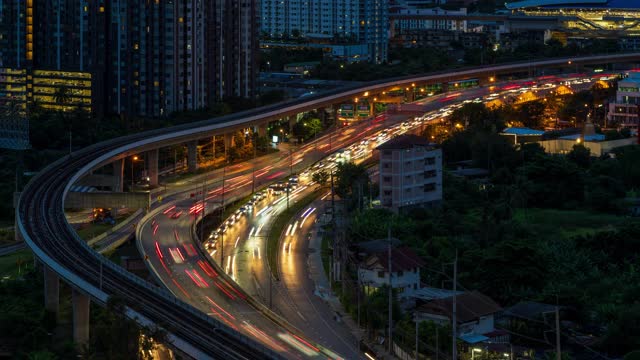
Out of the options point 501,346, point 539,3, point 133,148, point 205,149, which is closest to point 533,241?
point 501,346

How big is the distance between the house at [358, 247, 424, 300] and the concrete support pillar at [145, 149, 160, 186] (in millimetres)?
17281

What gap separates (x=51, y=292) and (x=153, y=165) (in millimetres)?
16146

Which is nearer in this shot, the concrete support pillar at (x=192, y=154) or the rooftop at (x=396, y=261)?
the rooftop at (x=396, y=261)

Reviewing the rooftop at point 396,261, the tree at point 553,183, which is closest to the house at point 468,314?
the rooftop at point 396,261

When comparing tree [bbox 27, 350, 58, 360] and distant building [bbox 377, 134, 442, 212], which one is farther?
distant building [bbox 377, 134, 442, 212]

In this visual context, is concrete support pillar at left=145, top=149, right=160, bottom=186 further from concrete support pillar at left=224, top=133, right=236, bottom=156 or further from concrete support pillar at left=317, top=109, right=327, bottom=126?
concrete support pillar at left=317, top=109, right=327, bottom=126

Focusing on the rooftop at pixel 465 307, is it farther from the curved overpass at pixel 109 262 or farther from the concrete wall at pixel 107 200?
the concrete wall at pixel 107 200

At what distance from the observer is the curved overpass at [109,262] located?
87.1 feet

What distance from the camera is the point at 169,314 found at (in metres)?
28.2

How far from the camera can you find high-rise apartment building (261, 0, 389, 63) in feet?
308

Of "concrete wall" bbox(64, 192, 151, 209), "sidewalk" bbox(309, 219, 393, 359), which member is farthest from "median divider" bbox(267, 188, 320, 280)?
"concrete wall" bbox(64, 192, 151, 209)

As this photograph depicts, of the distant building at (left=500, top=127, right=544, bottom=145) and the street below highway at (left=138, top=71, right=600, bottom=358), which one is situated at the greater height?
the distant building at (left=500, top=127, right=544, bottom=145)

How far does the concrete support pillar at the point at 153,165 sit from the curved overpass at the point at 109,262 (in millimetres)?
289

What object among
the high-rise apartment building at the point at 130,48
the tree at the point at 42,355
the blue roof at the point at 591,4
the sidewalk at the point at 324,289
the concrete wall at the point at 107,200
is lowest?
the tree at the point at 42,355
